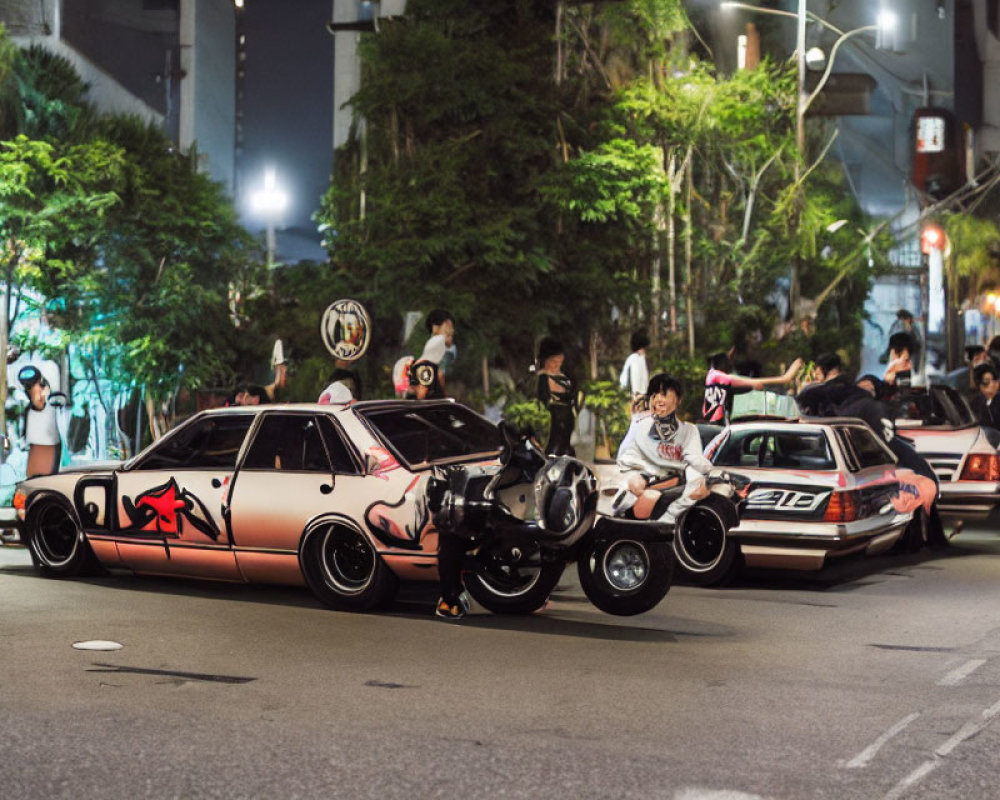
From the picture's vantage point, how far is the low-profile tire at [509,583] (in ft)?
33.7

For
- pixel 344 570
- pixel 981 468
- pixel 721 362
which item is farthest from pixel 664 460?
pixel 981 468

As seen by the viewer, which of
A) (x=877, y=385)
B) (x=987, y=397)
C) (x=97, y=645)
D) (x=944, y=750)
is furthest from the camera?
(x=987, y=397)

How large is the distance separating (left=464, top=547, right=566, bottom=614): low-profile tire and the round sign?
7952mm

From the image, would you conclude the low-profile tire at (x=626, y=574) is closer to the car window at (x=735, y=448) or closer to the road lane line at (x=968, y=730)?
the road lane line at (x=968, y=730)

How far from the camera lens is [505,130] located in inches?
1013

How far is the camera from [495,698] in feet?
24.6

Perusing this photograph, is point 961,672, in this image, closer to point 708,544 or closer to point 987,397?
point 708,544

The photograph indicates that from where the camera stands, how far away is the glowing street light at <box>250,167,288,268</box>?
1967 inches

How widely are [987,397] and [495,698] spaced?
609 inches

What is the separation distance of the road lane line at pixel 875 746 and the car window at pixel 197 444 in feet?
19.9

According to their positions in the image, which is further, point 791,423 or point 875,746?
point 791,423

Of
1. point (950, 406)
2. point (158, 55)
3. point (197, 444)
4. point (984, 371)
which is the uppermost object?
point (158, 55)

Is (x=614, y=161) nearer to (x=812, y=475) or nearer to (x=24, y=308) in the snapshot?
(x=24, y=308)

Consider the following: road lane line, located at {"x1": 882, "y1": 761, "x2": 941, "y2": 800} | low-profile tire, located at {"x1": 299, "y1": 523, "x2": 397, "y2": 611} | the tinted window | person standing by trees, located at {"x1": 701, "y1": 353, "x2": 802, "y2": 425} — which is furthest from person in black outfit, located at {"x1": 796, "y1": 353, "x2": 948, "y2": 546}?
road lane line, located at {"x1": 882, "y1": 761, "x2": 941, "y2": 800}
